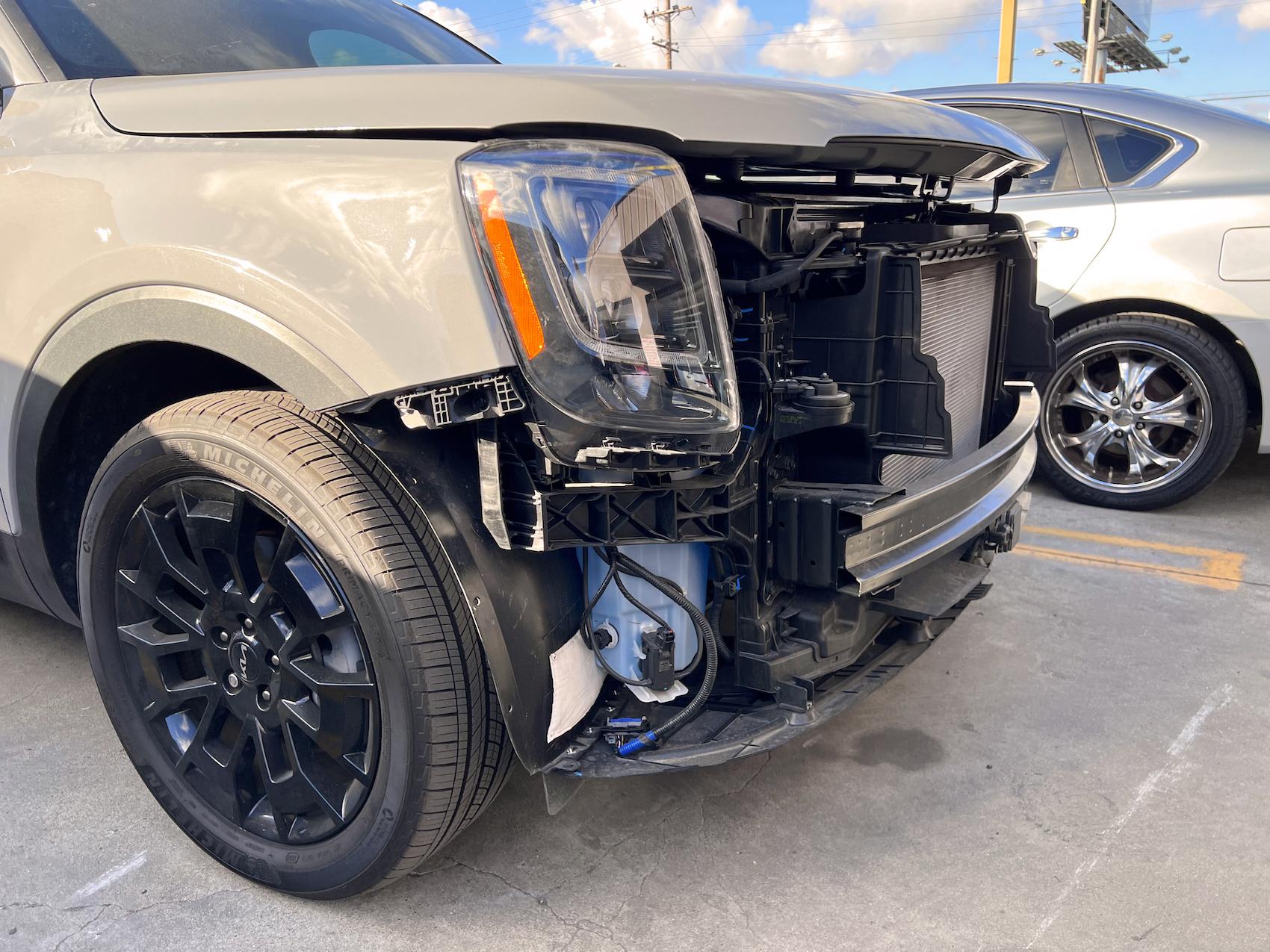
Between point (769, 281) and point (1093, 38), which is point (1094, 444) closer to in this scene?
point (769, 281)

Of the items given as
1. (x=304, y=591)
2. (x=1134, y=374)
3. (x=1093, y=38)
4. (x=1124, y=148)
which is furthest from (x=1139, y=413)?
(x=1093, y=38)

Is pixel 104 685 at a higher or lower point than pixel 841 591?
lower

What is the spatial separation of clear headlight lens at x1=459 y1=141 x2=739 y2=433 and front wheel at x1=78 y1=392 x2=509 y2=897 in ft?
1.43

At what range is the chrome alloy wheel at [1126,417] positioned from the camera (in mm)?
4156

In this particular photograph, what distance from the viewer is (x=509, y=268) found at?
4.83 ft

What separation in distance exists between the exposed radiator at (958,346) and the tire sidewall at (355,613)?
3.54ft

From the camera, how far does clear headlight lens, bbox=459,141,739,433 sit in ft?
4.85

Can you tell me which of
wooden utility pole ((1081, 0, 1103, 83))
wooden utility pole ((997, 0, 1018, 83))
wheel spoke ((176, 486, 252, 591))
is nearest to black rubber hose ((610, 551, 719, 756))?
wheel spoke ((176, 486, 252, 591))

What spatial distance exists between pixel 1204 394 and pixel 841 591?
120 inches

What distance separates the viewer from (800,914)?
6.30 ft

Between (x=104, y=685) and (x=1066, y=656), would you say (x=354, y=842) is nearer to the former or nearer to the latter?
(x=104, y=685)

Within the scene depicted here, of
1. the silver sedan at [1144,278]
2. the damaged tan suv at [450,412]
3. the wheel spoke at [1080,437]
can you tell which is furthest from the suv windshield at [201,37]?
the wheel spoke at [1080,437]

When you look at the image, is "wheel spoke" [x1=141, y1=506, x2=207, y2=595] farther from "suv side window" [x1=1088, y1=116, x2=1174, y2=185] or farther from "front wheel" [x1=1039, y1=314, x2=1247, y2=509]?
"suv side window" [x1=1088, y1=116, x2=1174, y2=185]

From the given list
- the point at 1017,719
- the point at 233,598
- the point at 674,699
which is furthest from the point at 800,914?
the point at 233,598
